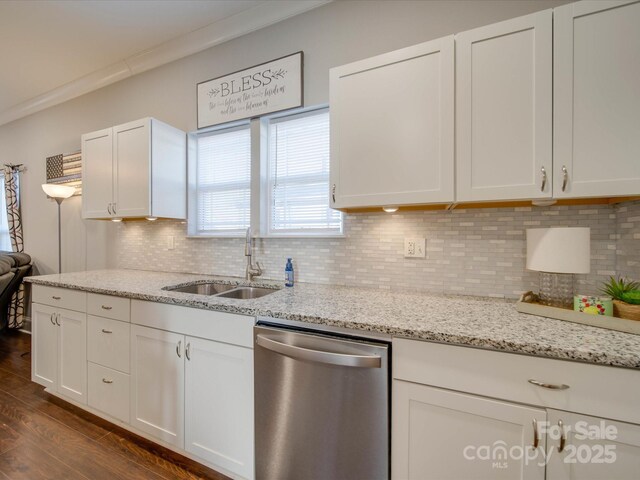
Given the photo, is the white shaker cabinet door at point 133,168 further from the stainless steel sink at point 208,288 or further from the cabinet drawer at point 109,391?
the cabinet drawer at point 109,391

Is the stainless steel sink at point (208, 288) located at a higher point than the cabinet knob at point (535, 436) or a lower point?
higher

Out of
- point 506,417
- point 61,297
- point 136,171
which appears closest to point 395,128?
point 506,417

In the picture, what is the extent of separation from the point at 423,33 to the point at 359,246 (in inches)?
50.5

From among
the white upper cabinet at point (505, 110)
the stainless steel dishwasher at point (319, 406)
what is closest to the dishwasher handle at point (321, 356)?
the stainless steel dishwasher at point (319, 406)

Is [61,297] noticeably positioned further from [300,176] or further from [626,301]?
[626,301]

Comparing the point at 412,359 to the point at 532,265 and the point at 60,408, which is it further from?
the point at 60,408

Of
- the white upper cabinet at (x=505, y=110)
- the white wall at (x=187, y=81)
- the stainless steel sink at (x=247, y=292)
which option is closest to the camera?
the white upper cabinet at (x=505, y=110)

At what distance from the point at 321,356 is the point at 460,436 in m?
0.54

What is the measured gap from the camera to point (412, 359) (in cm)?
100

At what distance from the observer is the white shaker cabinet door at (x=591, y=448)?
781 mm

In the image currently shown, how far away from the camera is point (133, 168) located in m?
2.13

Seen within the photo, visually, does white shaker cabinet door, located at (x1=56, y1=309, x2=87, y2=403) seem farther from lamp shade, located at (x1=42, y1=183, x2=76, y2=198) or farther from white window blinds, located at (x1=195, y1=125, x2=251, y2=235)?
lamp shade, located at (x1=42, y1=183, x2=76, y2=198)

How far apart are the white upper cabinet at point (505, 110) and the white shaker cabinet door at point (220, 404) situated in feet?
4.29

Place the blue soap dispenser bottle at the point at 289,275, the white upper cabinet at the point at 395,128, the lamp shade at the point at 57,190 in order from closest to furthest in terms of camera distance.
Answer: the white upper cabinet at the point at 395,128, the blue soap dispenser bottle at the point at 289,275, the lamp shade at the point at 57,190
